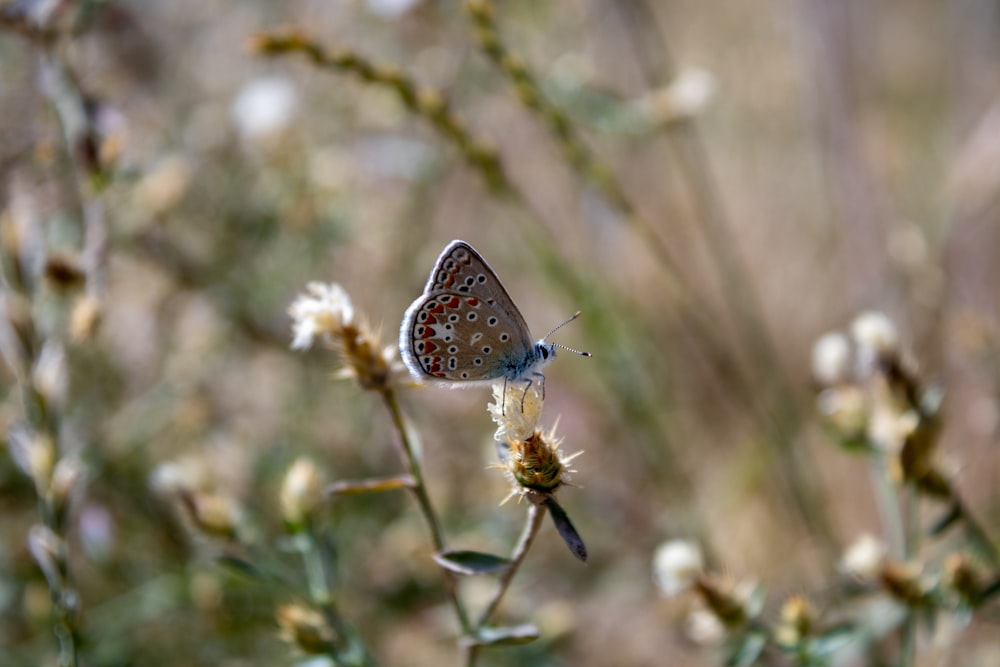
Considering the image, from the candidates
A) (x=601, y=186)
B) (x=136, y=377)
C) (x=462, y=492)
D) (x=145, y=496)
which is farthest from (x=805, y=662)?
(x=136, y=377)

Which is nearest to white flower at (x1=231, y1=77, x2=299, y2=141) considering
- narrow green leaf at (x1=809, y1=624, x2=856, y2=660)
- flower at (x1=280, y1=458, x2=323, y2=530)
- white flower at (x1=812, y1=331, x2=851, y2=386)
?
flower at (x1=280, y1=458, x2=323, y2=530)

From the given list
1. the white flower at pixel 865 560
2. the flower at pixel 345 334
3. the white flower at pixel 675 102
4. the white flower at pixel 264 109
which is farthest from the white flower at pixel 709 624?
the white flower at pixel 264 109

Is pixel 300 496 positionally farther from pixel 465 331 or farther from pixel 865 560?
pixel 865 560

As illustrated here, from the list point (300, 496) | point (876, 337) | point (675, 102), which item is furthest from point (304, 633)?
point (675, 102)

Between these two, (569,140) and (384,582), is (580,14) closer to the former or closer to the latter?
(569,140)

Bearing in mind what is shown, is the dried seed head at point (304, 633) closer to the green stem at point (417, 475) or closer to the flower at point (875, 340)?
the green stem at point (417, 475)

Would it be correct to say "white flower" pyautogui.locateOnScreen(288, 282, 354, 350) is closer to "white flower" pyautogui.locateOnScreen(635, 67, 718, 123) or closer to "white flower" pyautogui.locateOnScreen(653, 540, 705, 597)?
"white flower" pyautogui.locateOnScreen(653, 540, 705, 597)

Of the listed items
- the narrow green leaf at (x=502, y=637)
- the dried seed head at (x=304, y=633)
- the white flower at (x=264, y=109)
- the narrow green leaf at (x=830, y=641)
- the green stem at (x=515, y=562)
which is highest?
the white flower at (x=264, y=109)
